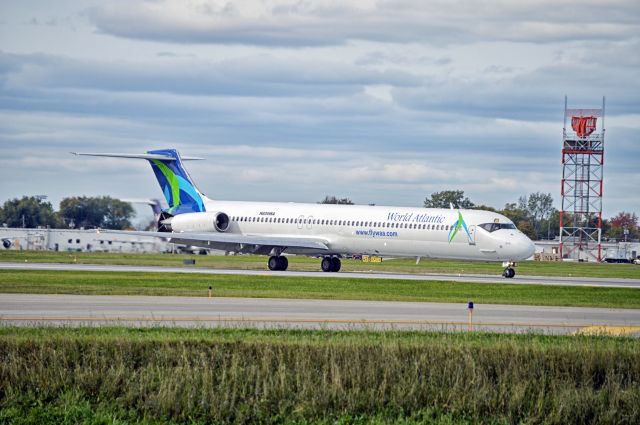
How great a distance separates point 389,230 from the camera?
2451 inches

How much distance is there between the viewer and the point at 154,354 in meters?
22.5

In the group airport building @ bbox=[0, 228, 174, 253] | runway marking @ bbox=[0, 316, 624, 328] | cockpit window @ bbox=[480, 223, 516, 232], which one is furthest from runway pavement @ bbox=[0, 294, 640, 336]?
airport building @ bbox=[0, 228, 174, 253]

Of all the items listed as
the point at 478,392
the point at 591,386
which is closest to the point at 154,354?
the point at 478,392

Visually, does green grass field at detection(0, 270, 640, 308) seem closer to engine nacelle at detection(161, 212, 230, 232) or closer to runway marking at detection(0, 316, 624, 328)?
runway marking at detection(0, 316, 624, 328)

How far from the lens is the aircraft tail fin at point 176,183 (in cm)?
7038

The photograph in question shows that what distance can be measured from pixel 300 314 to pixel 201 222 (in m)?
35.2

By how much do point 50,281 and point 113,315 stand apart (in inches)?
621

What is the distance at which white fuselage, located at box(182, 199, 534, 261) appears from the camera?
59.9m

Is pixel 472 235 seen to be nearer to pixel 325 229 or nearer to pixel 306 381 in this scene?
pixel 325 229

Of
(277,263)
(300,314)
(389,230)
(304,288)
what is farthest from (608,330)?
(277,263)

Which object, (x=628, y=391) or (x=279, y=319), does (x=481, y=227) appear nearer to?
(x=279, y=319)

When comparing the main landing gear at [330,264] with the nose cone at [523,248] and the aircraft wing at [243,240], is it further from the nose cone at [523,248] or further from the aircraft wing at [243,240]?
the nose cone at [523,248]

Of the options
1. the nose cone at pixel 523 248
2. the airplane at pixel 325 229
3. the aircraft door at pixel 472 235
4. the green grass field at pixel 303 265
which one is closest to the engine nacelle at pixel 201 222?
the airplane at pixel 325 229

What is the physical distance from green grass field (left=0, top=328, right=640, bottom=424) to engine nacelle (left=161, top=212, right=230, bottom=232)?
4411cm
